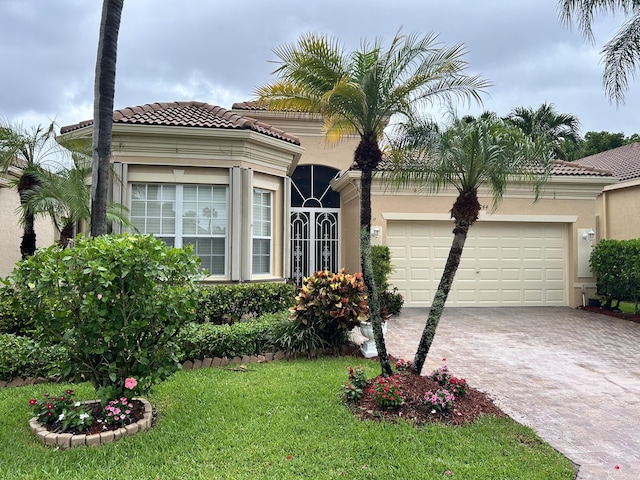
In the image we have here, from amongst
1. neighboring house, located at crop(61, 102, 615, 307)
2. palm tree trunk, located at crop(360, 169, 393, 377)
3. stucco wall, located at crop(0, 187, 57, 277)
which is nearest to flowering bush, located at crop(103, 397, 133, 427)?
palm tree trunk, located at crop(360, 169, 393, 377)

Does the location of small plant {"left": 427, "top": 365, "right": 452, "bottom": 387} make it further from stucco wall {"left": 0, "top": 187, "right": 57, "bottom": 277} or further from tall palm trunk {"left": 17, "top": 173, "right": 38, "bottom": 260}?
stucco wall {"left": 0, "top": 187, "right": 57, "bottom": 277}

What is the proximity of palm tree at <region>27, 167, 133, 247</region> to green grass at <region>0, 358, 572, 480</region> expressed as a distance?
441 centimetres

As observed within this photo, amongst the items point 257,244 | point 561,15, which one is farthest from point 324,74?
point 561,15

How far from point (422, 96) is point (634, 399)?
5076mm

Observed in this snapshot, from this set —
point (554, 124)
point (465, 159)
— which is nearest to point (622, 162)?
point (554, 124)

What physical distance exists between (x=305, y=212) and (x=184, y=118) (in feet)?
19.8

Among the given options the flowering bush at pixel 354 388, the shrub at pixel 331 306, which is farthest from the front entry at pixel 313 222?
the flowering bush at pixel 354 388

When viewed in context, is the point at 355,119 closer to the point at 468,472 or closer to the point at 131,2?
the point at 468,472

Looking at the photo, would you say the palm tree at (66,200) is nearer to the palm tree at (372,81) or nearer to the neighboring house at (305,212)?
the neighboring house at (305,212)

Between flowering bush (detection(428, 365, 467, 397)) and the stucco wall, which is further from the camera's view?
the stucco wall

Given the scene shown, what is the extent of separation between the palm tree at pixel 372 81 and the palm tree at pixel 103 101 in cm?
303

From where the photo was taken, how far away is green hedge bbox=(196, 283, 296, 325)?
8.52 meters

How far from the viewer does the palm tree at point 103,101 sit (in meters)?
6.56

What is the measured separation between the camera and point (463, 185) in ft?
18.8
